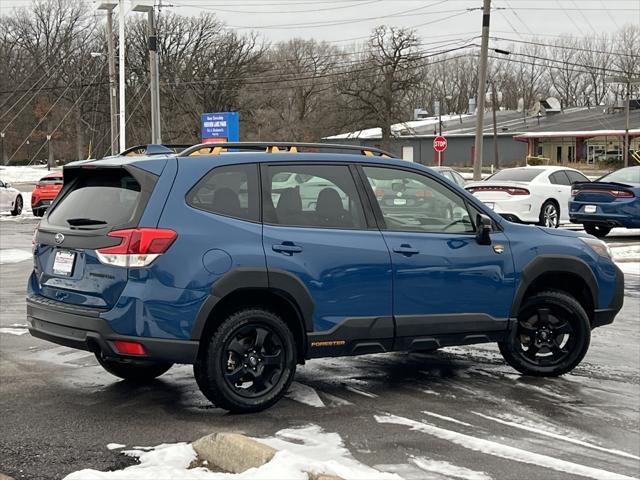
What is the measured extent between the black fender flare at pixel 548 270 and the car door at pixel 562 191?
14.7m

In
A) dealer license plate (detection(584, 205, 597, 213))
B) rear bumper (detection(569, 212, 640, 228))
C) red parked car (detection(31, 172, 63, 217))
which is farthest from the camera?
red parked car (detection(31, 172, 63, 217))

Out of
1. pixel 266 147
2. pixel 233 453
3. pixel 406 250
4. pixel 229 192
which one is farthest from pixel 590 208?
pixel 233 453

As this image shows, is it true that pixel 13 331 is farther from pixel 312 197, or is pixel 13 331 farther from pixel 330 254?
pixel 330 254

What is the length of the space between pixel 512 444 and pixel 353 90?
65.8 meters

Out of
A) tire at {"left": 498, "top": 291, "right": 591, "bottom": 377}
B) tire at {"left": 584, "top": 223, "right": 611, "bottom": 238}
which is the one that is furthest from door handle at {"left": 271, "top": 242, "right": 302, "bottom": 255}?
tire at {"left": 584, "top": 223, "right": 611, "bottom": 238}

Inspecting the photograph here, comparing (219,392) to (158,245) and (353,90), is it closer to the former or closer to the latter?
(158,245)

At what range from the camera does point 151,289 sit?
5.44 meters

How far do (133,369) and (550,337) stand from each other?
10.8ft

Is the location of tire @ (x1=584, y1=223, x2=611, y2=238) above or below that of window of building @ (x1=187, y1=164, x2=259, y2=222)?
below

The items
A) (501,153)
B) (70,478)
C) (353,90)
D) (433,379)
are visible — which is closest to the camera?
(70,478)

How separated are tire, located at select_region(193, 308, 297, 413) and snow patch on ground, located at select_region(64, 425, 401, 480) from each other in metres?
0.64

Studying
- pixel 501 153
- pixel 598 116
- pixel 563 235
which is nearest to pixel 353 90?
pixel 501 153

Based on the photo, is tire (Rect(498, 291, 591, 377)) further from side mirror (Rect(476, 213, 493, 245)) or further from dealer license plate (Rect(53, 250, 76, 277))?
dealer license plate (Rect(53, 250, 76, 277))

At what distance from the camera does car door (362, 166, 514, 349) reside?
20.6ft
